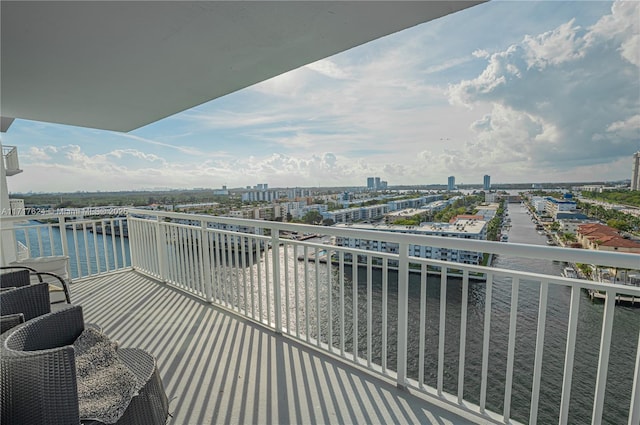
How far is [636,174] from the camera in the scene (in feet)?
9.09

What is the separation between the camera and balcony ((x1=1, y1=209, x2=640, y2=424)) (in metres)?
1.65

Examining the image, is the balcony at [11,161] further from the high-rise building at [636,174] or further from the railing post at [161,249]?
the high-rise building at [636,174]

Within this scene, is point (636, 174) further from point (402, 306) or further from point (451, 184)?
point (402, 306)

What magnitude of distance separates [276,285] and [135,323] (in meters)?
1.63

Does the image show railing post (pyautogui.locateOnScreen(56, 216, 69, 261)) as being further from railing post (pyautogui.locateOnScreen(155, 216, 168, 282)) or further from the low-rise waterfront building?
the low-rise waterfront building

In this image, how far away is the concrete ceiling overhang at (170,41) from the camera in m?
1.86

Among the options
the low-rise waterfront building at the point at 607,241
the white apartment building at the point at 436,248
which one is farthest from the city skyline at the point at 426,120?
the white apartment building at the point at 436,248

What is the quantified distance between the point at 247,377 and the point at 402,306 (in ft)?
4.13

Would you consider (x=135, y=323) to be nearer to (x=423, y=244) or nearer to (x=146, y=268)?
(x=146, y=268)

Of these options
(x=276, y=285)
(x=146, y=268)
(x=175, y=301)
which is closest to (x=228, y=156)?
(x=146, y=268)

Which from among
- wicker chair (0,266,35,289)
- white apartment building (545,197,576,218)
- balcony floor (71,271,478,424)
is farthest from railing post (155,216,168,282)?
white apartment building (545,197,576,218)

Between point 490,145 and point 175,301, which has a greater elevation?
point 490,145

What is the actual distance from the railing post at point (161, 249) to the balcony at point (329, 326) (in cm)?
2

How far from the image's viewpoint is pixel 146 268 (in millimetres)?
4781
